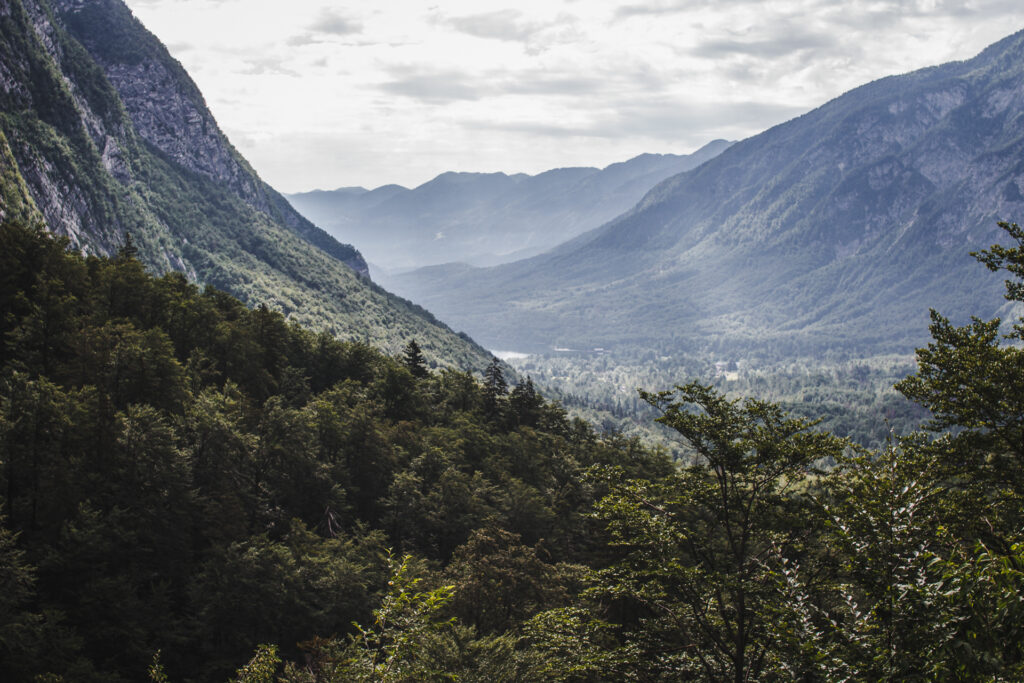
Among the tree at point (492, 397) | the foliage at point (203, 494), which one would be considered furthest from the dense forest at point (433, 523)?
the tree at point (492, 397)

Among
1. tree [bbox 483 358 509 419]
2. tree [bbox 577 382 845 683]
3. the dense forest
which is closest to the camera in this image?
the dense forest

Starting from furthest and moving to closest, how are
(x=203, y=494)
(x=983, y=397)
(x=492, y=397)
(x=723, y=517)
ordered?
(x=492, y=397)
(x=203, y=494)
(x=723, y=517)
(x=983, y=397)

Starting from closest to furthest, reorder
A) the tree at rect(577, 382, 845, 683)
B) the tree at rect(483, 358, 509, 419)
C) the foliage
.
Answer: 1. the tree at rect(577, 382, 845, 683)
2. the foliage
3. the tree at rect(483, 358, 509, 419)

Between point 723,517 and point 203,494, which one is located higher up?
point 723,517

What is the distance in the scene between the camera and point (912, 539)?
15383 millimetres

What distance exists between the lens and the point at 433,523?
58.6 meters

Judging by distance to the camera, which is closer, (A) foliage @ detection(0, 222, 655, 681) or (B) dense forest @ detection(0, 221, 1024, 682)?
(B) dense forest @ detection(0, 221, 1024, 682)

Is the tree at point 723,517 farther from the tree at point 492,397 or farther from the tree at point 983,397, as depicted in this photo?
the tree at point 492,397

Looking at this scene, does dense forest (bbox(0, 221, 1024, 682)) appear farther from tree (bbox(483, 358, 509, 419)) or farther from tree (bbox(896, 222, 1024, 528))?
tree (bbox(483, 358, 509, 419))

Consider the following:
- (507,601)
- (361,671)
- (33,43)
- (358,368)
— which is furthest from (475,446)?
(33,43)

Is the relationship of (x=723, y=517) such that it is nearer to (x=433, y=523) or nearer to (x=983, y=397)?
(x=983, y=397)

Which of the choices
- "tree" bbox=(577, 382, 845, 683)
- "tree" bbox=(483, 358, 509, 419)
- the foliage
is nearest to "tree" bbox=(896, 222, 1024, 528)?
"tree" bbox=(577, 382, 845, 683)

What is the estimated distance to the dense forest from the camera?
1742cm

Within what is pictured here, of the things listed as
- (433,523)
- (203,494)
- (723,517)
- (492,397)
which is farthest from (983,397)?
(492,397)
